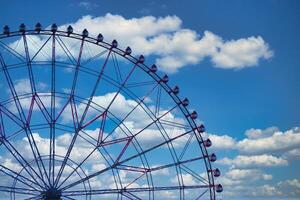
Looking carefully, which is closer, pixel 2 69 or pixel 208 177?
pixel 2 69

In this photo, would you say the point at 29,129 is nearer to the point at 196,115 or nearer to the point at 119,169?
the point at 119,169

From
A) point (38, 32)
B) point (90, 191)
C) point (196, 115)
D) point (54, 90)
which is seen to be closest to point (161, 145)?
point (196, 115)

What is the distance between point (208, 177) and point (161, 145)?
4.69 metres

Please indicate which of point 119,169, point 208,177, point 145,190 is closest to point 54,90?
point 119,169

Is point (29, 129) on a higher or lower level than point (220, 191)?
higher

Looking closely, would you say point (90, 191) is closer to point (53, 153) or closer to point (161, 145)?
point (53, 153)

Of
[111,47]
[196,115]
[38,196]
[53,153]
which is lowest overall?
[38,196]

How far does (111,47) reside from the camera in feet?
143

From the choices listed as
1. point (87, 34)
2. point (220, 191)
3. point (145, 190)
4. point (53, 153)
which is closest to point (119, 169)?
point (145, 190)

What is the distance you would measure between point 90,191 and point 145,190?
4592mm

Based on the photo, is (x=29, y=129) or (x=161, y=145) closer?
(x=29, y=129)

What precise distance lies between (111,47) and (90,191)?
11.8 meters

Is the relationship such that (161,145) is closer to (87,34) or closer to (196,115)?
(196,115)

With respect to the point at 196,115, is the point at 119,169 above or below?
below
